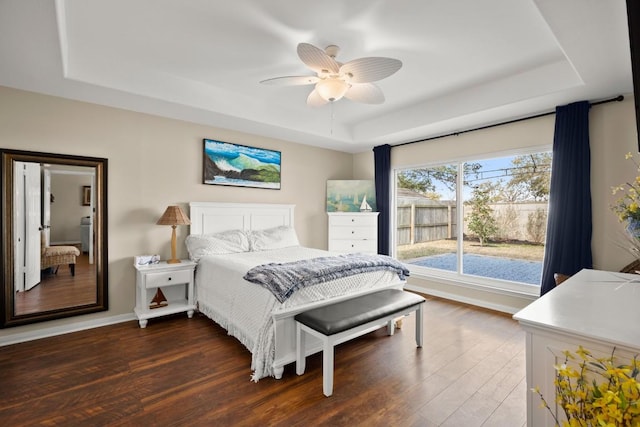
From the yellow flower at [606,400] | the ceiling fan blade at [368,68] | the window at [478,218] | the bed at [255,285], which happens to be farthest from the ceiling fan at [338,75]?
the window at [478,218]

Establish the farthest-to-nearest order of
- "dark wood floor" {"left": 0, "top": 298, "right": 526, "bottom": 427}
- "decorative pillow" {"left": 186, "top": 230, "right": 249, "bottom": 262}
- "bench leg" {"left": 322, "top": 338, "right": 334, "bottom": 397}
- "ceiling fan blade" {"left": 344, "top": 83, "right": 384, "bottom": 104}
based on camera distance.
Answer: "decorative pillow" {"left": 186, "top": 230, "right": 249, "bottom": 262} < "ceiling fan blade" {"left": 344, "top": 83, "right": 384, "bottom": 104} < "bench leg" {"left": 322, "top": 338, "right": 334, "bottom": 397} < "dark wood floor" {"left": 0, "top": 298, "right": 526, "bottom": 427}

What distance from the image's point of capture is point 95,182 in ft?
10.5

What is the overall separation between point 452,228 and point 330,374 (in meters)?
3.16

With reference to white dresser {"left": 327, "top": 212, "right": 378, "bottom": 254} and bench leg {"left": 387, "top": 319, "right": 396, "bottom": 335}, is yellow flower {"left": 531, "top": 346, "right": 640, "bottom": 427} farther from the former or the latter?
white dresser {"left": 327, "top": 212, "right": 378, "bottom": 254}

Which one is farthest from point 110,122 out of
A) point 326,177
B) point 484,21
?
point 484,21

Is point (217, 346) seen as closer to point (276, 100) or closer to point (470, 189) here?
point (276, 100)

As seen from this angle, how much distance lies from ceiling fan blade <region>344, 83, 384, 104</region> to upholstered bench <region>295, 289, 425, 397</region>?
182 cm

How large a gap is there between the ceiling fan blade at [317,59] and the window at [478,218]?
2.78 meters

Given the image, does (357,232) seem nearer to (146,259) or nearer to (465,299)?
(465,299)

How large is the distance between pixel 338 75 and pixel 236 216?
2.44m

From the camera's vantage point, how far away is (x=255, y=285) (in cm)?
244

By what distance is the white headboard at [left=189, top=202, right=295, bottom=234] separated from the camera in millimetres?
3816

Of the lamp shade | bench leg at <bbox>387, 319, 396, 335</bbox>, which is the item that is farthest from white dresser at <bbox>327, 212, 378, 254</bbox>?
the lamp shade

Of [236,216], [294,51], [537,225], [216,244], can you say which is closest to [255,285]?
[216,244]
